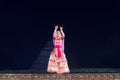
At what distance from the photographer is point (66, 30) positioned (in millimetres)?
19750

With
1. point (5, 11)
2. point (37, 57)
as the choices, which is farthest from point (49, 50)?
point (5, 11)

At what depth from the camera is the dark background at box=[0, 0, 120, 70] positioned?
19.6 metres

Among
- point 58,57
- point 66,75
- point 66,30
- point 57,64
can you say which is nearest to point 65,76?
point 66,75

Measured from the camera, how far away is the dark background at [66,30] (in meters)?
19.6

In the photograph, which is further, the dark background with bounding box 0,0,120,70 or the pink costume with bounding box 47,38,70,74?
the dark background with bounding box 0,0,120,70

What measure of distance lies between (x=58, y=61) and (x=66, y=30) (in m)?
1.73

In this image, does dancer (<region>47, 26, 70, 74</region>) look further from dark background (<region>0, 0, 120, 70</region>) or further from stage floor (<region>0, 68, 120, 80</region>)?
dark background (<region>0, 0, 120, 70</region>)

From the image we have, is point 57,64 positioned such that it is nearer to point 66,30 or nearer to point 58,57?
point 58,57

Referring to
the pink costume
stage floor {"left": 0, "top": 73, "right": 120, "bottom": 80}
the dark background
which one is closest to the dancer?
the pink costume

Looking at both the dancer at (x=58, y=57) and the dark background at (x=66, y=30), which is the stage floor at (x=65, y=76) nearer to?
the dancer at (x=58, y=57)

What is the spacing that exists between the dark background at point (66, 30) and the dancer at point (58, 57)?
127 centimetres

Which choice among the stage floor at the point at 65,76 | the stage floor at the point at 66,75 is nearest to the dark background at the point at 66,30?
the stage floor at the point at 66,75

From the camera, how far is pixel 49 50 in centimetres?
1964

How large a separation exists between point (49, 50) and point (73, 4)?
163 centimetres
